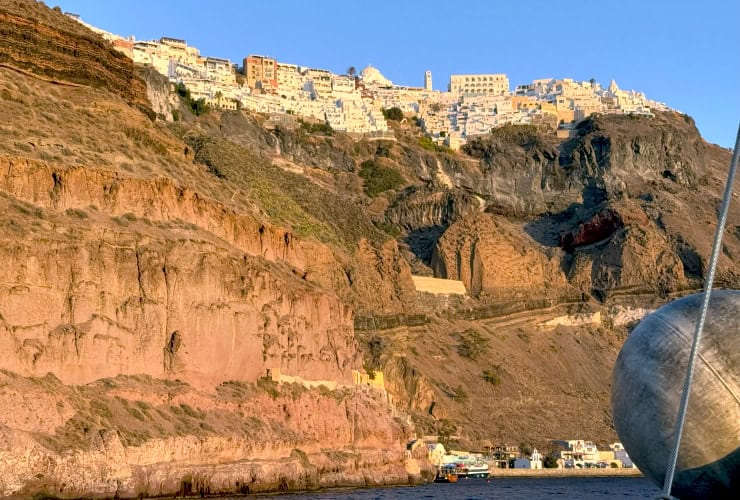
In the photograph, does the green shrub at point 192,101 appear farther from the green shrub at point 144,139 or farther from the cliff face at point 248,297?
the green shrub at point 144,139

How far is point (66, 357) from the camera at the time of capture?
54656 millimetres

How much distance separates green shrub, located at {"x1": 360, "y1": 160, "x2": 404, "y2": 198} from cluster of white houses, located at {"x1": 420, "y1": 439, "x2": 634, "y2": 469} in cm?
5779

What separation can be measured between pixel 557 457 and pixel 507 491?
33.4m

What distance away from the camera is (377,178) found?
552 feet

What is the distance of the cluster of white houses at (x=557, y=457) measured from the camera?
105 m

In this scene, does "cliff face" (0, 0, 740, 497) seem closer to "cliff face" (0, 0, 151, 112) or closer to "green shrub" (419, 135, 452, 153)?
"cliff face" (0, 0, 151, 112)

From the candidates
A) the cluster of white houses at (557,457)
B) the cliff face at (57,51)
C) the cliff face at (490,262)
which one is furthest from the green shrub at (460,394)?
the cliff face at (57,51)

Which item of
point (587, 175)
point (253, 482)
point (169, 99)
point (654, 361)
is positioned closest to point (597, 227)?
point (587, 175)

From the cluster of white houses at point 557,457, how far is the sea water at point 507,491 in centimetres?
324

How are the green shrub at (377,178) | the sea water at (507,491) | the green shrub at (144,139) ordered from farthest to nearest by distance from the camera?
the green shrub at (377,178), the green shrub at (144,139), the sea water at (507,491)

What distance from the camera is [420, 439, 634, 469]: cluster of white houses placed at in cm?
10481

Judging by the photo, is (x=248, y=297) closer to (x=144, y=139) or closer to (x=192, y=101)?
(x=144, y=139)

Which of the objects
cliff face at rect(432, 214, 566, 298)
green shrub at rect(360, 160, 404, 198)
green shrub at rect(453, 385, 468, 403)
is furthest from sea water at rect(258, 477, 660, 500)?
green shrub at rect(360, 160, 404, 198)

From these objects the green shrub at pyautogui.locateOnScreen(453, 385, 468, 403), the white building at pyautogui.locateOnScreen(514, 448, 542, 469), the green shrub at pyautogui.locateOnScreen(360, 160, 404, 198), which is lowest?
the white building at pyautogui.locateOnScreen(514, 448, 542, 469)
